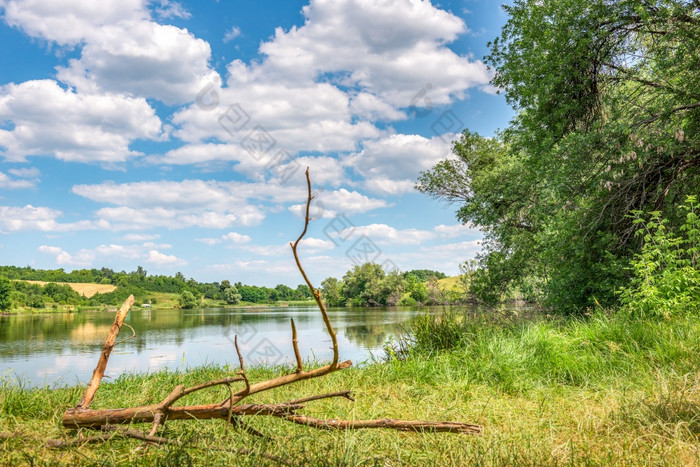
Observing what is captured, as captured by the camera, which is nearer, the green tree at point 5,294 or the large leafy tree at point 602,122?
the large leafy tree at point 602,122

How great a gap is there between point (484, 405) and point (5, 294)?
7411 cm

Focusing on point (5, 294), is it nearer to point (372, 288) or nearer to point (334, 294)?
point (334, 294)

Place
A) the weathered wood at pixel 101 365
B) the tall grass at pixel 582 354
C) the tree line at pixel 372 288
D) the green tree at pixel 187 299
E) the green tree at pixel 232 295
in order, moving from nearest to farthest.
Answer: the weathered wood at pixel 101 365, the tall grass at pixel 582 354, the tree line at pixel 372 288, the green tree at pixel 187 299, the green tree at pixel 232 295

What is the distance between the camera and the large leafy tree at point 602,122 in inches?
358

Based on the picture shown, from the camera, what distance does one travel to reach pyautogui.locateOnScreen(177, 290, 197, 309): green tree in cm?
7175

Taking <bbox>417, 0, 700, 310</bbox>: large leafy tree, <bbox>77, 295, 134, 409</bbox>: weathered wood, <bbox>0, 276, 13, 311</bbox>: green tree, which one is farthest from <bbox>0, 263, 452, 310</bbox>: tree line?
<bbox>77, 295, 134, 409</bbox>: weathered wood

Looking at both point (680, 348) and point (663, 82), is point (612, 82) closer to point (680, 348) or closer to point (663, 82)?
point (663, 82)

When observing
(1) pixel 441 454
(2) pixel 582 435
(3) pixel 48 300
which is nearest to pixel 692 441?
(2) pixel 582 435

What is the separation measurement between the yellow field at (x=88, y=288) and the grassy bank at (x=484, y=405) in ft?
221

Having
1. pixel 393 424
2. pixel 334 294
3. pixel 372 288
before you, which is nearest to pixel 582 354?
pixel 393 424

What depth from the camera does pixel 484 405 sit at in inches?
164

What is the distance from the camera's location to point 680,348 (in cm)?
489

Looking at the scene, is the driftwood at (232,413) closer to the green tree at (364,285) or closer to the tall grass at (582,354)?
the tall grass at (582,354)

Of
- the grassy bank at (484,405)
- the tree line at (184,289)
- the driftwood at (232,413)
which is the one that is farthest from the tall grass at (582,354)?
the tree line at (184,289)
